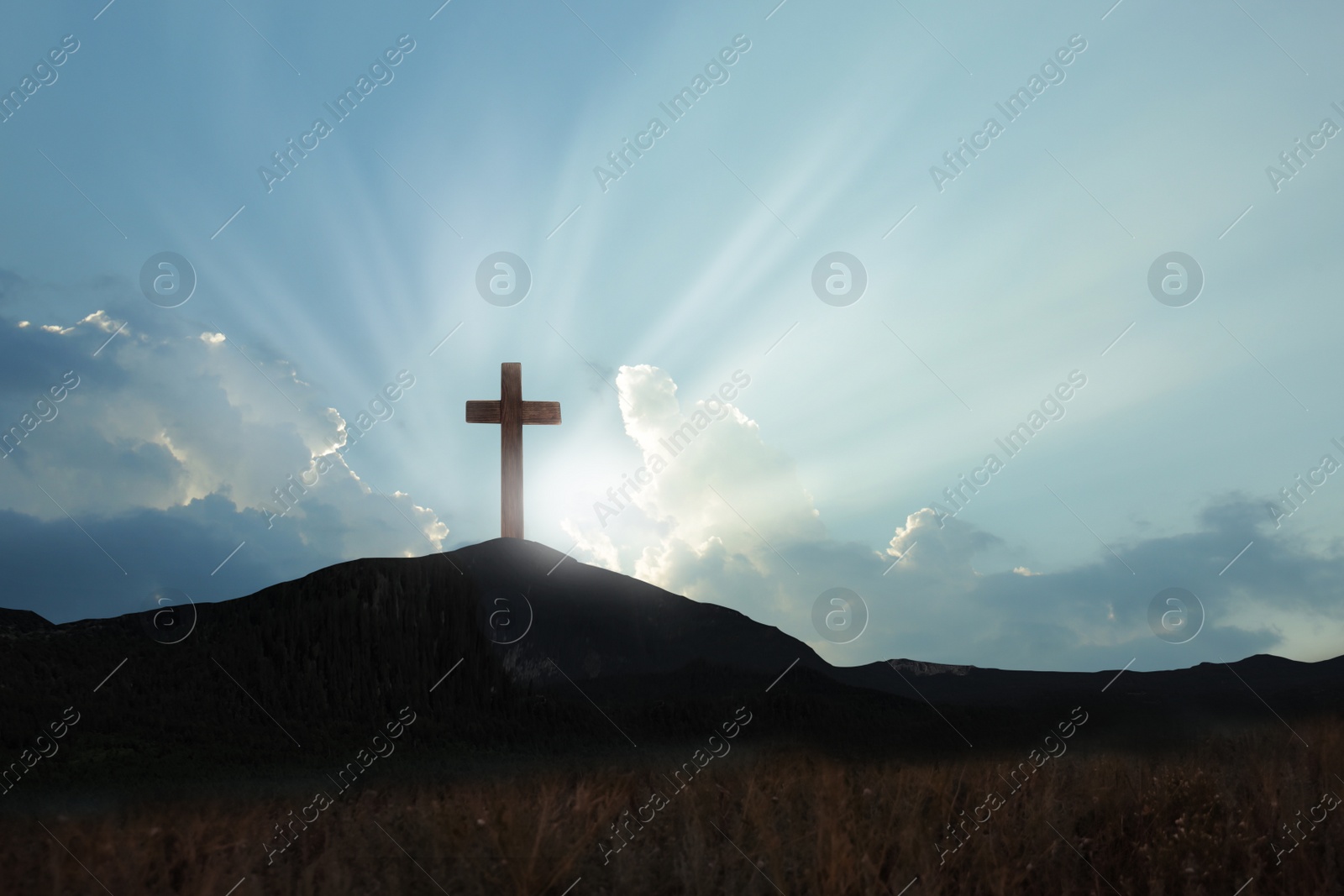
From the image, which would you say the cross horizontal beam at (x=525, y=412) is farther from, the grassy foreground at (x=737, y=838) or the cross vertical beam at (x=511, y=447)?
the grassy foreground at (x=737, y=838)

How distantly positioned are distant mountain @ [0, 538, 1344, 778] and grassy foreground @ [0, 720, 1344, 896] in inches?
109

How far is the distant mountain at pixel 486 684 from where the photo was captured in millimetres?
10664

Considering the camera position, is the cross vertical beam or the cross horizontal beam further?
the cross horizontal beam

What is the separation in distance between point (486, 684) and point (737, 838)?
22.9ft

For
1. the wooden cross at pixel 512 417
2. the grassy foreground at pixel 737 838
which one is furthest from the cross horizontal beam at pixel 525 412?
the grassy foreground at pixel 737 838

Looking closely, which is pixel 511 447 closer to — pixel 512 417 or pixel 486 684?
pixel 512 417

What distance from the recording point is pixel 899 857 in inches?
246

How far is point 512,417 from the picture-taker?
15.4m

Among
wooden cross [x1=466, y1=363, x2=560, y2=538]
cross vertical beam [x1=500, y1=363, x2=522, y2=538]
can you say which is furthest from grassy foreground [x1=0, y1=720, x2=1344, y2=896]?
wooden cross [x1=466, y1=363, x2=560, y2=538]

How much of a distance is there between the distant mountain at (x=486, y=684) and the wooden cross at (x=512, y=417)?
4.10ft

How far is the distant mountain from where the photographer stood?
10.7 metres

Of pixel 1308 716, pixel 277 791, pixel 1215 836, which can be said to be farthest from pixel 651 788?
pixel 1308 716

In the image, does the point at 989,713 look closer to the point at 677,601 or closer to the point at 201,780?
the point at 677,601

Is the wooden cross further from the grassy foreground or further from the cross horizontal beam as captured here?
the grassy foreground
